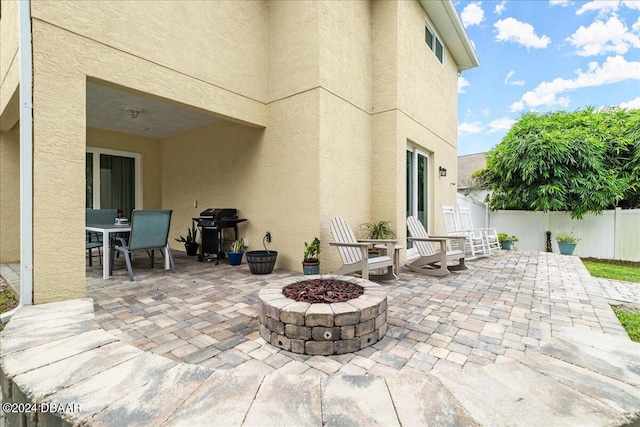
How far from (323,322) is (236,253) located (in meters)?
3.62

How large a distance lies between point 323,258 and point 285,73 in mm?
3328

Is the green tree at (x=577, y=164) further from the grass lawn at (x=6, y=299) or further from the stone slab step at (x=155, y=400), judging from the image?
the grass lawn at (x=6, y=299)

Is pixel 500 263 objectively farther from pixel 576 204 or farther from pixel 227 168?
pixel 227 168

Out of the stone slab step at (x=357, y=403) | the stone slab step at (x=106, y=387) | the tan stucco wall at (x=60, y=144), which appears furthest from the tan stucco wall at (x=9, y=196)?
the stone slab step at (x=357, y=403)

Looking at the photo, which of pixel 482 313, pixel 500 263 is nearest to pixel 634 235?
pixel 500 263

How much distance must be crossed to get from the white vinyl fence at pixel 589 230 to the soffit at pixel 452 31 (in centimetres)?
517

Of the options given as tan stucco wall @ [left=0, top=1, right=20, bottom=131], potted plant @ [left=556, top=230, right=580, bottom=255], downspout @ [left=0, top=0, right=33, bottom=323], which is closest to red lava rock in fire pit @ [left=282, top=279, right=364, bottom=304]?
downspout @ [left=0, top=0, right=33, bottom=323]

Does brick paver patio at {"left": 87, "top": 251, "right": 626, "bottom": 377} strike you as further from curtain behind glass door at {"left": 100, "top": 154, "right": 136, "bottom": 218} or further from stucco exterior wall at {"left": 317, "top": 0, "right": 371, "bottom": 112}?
stucco exterior wall at {"left": 317, "top": 0, "right": 371, "bottom": 112}

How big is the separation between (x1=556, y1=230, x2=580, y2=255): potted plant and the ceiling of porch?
385 inches

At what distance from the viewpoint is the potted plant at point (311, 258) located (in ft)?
14.9

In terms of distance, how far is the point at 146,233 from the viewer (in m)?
4.28

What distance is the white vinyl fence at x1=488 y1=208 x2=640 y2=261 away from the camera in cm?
786

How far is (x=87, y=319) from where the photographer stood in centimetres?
222

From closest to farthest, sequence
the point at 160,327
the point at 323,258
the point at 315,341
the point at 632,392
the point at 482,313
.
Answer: the point at 632,392 → the point at 315,341 → the point at 160,327 → the point at 482,313 → the point at 323,258
